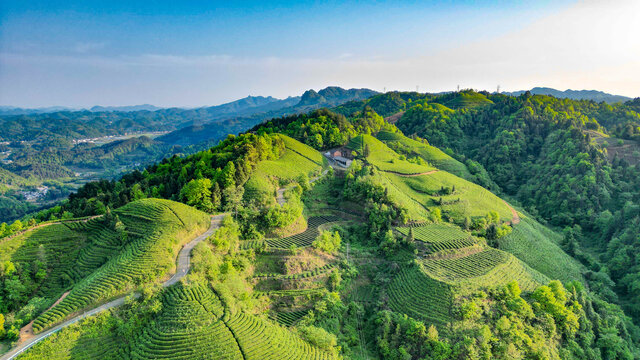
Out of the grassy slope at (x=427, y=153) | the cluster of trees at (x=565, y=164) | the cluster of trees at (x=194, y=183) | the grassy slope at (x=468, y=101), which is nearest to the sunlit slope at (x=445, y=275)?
the cluster of trees at (x=565, y=164)

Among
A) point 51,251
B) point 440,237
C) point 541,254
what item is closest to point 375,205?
point 440,237

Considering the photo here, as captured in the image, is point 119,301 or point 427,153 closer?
point 119,301

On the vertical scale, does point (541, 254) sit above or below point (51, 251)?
below

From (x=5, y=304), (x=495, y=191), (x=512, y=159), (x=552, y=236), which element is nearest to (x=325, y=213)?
(x=5, y=304)

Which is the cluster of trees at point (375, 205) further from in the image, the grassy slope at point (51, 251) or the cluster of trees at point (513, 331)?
the grassy slope at point (51, 251)

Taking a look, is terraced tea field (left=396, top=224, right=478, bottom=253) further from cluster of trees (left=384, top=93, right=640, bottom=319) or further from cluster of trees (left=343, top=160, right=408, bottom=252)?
cluster of trees (left=384, top=93, right=640, bottom=319)

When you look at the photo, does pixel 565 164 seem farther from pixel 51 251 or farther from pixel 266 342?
pixel 51 251

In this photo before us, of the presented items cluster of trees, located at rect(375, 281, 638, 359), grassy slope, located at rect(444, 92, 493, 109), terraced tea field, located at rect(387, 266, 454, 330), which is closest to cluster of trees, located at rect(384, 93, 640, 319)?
grassy slope, located at rect(444, 92, 493, 109)
